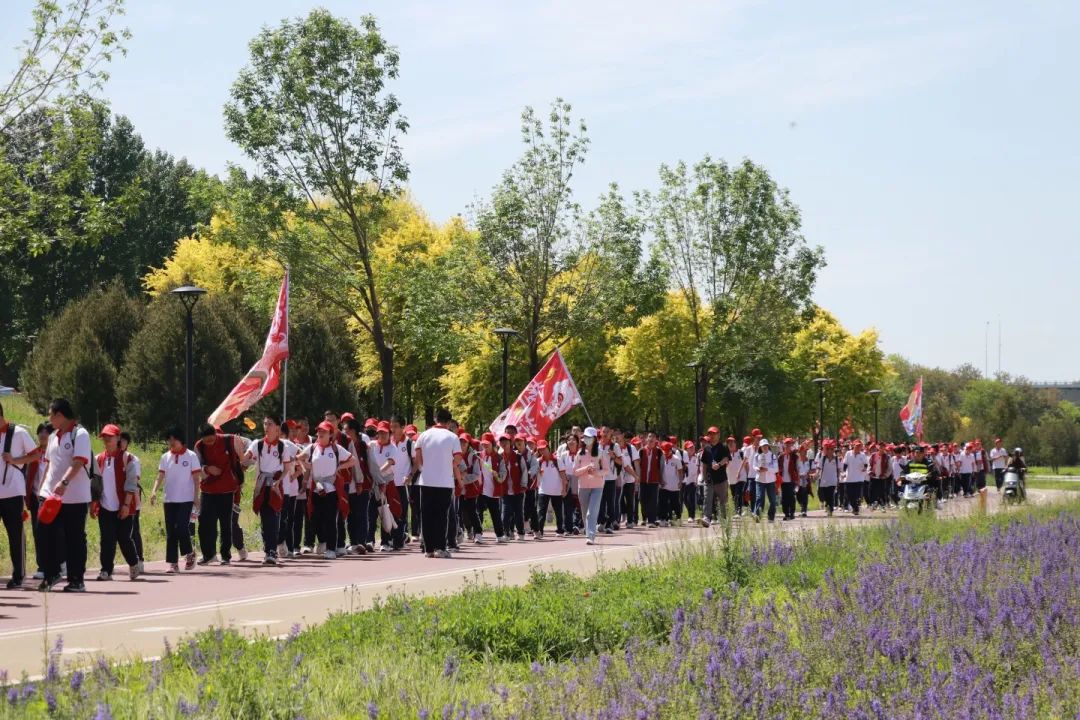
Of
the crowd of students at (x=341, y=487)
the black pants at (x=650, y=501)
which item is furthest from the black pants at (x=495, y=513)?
the black pants at (x=650, y=501)

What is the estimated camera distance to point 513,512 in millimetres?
25578

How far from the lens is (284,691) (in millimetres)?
6785

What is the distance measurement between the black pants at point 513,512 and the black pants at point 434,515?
4.60 m

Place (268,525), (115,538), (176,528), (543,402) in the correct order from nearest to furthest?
(115,538) → (176,528) → (268,525) → (543,402)

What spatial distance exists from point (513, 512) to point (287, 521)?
20.3 feet

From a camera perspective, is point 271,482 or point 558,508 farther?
point 558,508

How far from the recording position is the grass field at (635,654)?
6.40 meters

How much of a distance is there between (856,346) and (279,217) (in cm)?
4728

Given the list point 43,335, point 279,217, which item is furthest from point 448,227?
point 279,217

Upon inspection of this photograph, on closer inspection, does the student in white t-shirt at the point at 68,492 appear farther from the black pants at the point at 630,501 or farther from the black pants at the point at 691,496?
the black pants at the point at 691,496

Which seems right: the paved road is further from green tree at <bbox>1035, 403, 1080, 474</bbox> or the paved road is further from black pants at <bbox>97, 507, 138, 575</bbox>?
green tree at <bbox>1035, 403, 1080, 474</bbox>

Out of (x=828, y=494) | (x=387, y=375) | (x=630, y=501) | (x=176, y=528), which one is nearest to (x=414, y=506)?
(x=176, y=528)

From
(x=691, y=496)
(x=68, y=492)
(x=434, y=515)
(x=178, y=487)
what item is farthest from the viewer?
(x=691, y=496)

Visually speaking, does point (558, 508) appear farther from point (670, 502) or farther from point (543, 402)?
point (670, 502)
